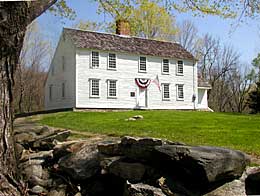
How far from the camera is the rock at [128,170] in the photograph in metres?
5.29

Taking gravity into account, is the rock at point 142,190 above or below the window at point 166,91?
below

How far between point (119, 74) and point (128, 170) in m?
24.7

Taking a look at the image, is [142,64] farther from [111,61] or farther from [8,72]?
[8,72]

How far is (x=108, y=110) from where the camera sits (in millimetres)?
28578

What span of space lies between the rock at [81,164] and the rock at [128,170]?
1.36ft

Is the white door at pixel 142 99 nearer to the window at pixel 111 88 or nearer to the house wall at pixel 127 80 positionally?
the house wall at pixel 127 80

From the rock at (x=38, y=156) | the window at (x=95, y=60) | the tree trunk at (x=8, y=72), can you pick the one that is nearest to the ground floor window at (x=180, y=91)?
the window at (x=95, y=60)

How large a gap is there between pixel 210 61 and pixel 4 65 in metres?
50.1

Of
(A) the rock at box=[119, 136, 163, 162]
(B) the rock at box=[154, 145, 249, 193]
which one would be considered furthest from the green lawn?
(A) the rock at box=[119, 136, 163, 162]

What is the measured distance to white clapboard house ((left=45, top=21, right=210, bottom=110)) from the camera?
2834 centimetres

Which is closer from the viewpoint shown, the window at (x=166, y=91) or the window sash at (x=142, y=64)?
the window sash at (x=142, y=64)

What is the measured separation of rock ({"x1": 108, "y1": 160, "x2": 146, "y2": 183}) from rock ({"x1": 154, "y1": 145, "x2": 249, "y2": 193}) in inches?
13.4

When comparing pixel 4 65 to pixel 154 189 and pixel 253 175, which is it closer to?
pixel 154 189

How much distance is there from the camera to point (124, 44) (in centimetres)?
3109
